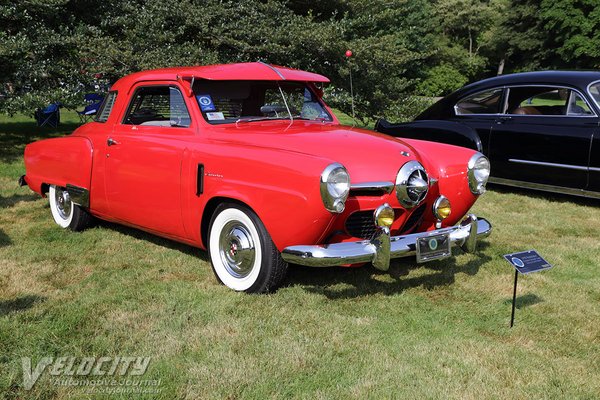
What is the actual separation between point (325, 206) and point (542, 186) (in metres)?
4.48

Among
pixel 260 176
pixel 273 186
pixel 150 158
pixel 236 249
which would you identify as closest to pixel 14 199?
pixel 150 158

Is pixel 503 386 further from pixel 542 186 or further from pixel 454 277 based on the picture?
pixel 542 186

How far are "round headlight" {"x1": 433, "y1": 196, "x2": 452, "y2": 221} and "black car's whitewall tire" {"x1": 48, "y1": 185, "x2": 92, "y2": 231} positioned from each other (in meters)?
3.32

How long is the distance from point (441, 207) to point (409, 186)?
0.45m

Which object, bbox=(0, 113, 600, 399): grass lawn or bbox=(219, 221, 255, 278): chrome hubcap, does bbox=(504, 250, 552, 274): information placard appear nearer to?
bbox=(0, 113, 600, 399): grass lawn

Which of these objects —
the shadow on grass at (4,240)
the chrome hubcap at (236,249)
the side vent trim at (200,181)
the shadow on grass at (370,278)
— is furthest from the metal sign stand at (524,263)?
the shadow on grass at (4,240)

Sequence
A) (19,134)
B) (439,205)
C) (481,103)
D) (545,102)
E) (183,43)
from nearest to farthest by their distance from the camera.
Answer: (439,205), (545,102), (481,103), (183,43), (19,134)

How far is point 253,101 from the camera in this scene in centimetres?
457

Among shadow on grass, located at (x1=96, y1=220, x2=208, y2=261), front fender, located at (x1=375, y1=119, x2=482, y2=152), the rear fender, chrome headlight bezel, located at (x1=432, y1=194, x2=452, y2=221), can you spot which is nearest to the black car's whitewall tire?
the rear fender

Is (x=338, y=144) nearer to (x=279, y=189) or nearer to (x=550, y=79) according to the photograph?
(x=279, y=189)

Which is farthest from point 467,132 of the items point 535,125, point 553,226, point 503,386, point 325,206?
point 503,386

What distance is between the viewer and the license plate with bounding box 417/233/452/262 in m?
3.59

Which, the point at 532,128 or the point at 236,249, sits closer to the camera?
the point at 236,249

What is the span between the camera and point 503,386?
8.98 ft
